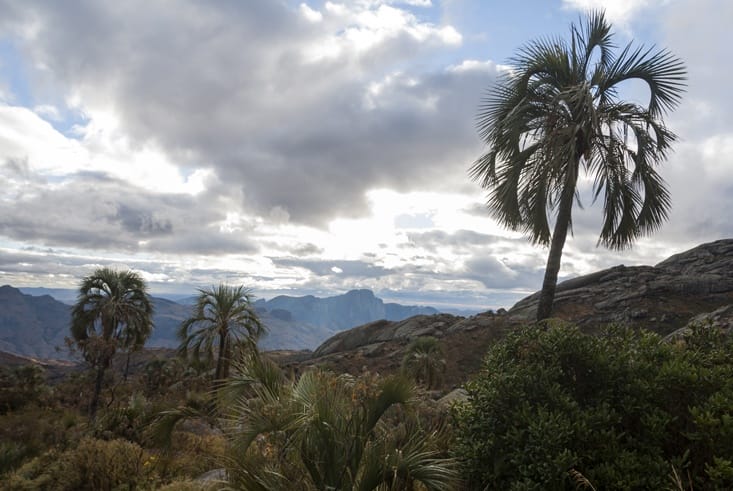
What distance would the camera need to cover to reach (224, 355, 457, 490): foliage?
4352 millimetres

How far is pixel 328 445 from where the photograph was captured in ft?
14.8

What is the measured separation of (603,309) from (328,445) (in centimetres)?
2400

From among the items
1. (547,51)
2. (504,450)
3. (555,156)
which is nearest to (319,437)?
(504,450)

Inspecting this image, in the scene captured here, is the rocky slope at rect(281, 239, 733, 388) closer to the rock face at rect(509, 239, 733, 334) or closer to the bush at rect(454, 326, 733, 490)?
the rock face at rect(509, 239, 733, 334)

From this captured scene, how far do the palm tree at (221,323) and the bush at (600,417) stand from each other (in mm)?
12950

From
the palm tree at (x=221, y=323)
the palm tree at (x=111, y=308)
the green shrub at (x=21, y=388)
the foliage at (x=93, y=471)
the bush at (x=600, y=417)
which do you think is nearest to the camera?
the bush at (x=600, y=417)

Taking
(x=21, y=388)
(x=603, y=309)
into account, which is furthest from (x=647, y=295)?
(x=21, y=388)

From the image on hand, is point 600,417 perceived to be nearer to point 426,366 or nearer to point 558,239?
point 558,239

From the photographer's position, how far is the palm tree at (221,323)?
54.0ft

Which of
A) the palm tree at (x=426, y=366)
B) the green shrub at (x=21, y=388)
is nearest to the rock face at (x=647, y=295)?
the palm tree at (x=426, y=366)

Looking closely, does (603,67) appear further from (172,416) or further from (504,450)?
(172,416)

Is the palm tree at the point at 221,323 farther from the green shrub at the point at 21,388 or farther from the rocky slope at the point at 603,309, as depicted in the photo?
the green shrub at the point at 21,388

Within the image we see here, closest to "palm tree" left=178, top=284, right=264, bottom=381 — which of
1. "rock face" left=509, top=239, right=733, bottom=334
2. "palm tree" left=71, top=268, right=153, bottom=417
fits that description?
"palm tree" left=71, top=268, right=153, bottom=417

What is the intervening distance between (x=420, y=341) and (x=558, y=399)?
47.7 ft
